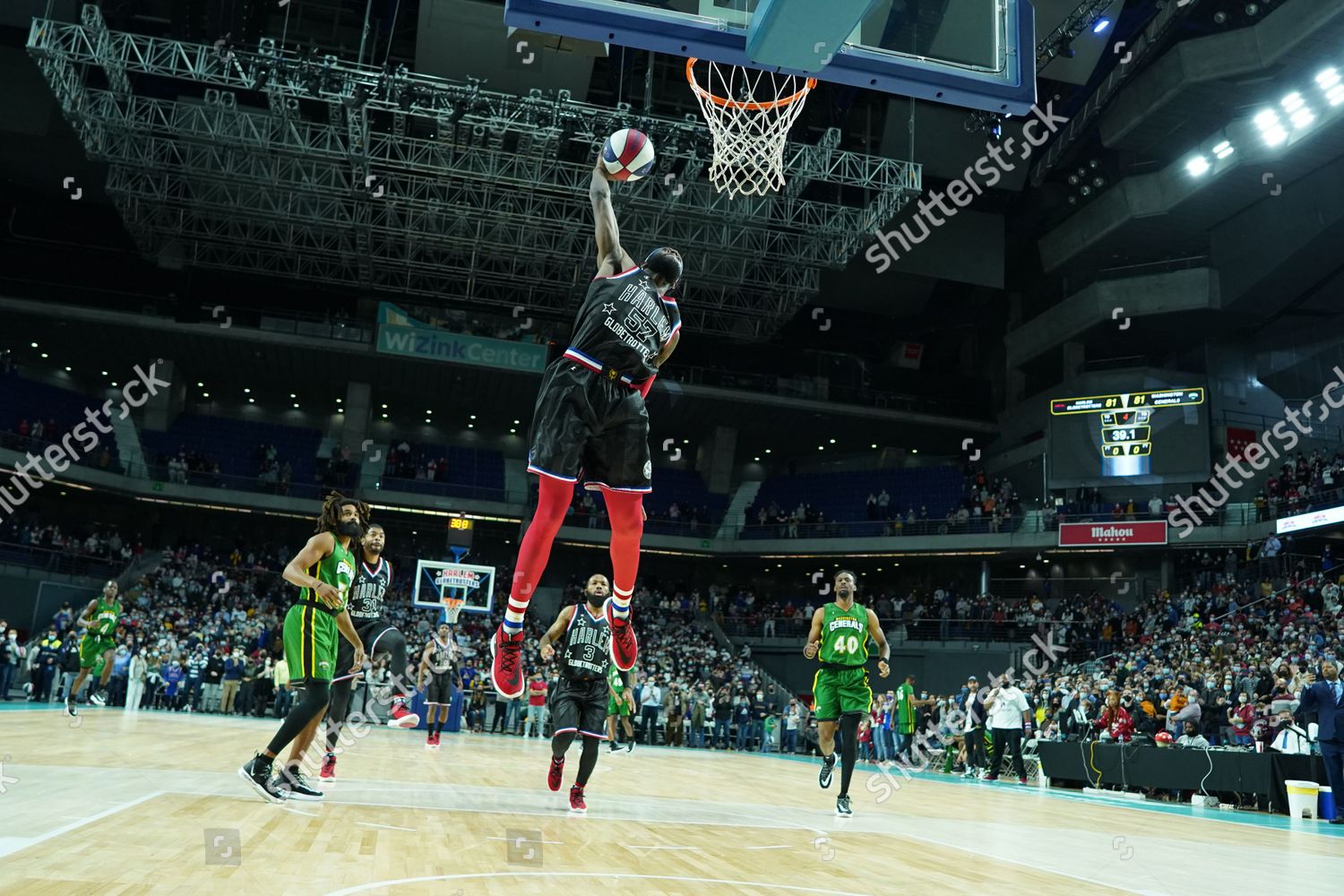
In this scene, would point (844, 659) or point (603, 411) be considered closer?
point (603, 411)

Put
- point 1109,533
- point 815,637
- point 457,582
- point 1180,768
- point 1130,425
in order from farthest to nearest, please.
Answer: point 1109,533, point 1130,425, point 457,582, point 1180,768, point 815,637

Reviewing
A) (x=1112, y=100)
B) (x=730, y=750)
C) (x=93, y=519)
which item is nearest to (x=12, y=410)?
(x=93, y=519)

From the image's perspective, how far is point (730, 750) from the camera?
28.0 meters

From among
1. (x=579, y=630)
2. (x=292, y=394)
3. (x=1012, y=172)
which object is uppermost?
(x=1012, y=172)

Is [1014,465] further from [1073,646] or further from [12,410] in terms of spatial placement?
[12,410]

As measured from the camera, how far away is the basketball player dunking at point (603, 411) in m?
5.65

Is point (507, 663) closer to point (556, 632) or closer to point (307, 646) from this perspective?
point (307, 646)

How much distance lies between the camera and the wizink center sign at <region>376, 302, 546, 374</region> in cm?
3603

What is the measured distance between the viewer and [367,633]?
9.29 meters

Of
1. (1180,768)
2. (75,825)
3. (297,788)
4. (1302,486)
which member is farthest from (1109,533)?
(75,825)

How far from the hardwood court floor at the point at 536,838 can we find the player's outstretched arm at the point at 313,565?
1.33 metres

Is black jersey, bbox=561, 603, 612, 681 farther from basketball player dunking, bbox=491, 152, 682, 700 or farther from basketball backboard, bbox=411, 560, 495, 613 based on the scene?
basketball backboard, bbox=411, 560, 495, 613

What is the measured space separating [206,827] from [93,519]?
126ft

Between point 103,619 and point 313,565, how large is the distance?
12.5 metres
